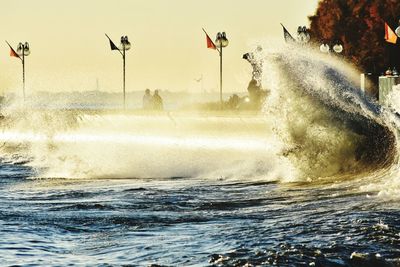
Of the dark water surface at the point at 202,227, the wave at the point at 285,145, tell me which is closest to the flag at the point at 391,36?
the wave at the point at 285,145

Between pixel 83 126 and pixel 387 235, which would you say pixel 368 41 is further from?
pixel 387 235

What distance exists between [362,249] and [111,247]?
280cm

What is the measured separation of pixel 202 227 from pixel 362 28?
74.0m

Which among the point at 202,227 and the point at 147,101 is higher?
the point at 147,101

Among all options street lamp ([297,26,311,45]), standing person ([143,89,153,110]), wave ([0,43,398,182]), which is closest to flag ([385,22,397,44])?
street lamp ([297,26,311,45])

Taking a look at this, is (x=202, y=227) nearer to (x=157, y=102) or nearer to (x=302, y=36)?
(x=157, y=102)

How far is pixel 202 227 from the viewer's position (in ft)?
46.2

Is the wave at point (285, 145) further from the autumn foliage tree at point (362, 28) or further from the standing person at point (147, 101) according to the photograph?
the autumn foliage tree at point (362, 28)

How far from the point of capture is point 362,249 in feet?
37.9

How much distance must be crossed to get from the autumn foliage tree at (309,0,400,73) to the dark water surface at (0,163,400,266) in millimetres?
57521

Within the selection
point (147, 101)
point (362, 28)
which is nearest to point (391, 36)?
point (147, 101)

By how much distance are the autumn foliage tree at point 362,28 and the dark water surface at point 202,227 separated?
189 feet

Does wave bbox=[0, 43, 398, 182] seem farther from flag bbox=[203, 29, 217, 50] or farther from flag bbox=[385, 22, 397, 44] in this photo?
flag bbox=[203, 29, 217, 50]

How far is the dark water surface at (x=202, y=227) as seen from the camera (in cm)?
1156
